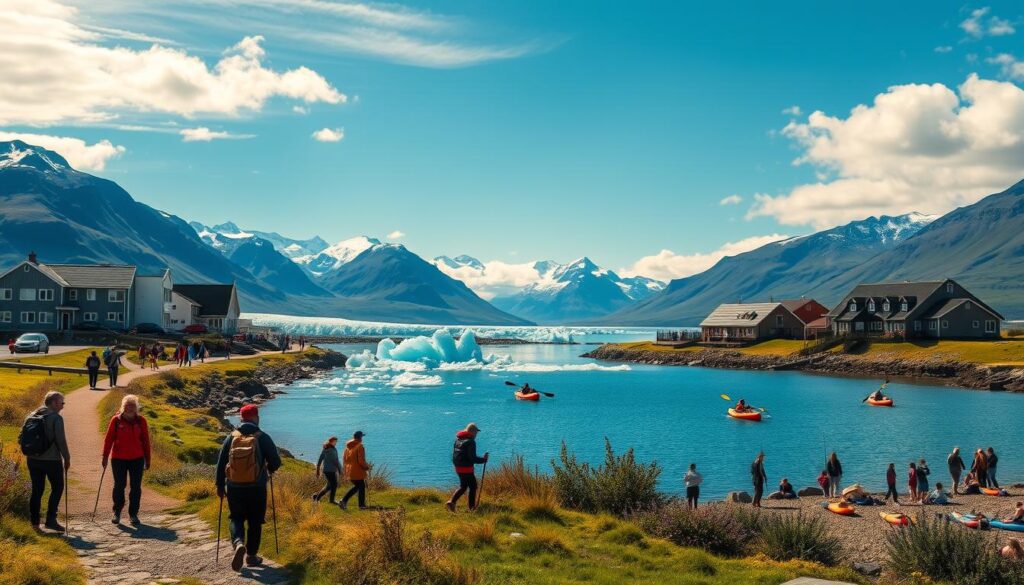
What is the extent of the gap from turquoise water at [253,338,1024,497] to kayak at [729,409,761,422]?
2.28 feet

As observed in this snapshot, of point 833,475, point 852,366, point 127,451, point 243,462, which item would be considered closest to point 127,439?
point 127,451

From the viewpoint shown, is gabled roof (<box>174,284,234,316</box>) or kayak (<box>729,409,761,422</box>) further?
gabled roof (<box>174,284,234,316</box>)

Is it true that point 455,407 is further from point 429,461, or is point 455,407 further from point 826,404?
point 826,404

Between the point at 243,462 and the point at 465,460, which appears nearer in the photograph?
the point at 243,462

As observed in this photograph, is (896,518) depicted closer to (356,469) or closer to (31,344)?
(356,469)

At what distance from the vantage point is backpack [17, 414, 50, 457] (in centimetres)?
A: 1469

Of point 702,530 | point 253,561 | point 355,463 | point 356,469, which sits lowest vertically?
point 702,530

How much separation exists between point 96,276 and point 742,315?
10451 centimetres

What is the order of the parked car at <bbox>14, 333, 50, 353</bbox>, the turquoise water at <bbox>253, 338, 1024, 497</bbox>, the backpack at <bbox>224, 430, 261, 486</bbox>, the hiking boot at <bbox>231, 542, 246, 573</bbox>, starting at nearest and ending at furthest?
the hiking boot at <bbox>231, 542, 246, 573</bbox>, the backpack at <bbox>224, 430, 261, 486</bbox>, the turquoise water at <bbox>253, 338, 1024, 497</bbox>, the parked car at <bbox>14, 333, 50, 353</bbox>

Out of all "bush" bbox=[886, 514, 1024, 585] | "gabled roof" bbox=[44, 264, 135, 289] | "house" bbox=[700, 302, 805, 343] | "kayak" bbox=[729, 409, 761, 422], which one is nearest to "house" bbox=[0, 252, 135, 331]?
"gabled roof" bbox=[44, 264, 135, 289]

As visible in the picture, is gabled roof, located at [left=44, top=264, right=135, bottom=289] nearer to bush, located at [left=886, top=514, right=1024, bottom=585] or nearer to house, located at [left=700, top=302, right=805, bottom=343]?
bush, located at [left=886, top=514, right=1024, bottom=585]

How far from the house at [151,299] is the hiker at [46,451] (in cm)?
9215

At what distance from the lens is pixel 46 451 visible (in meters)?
14.9

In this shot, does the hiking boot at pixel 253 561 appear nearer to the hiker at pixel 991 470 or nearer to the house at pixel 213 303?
the hiker at pixel 991 470
